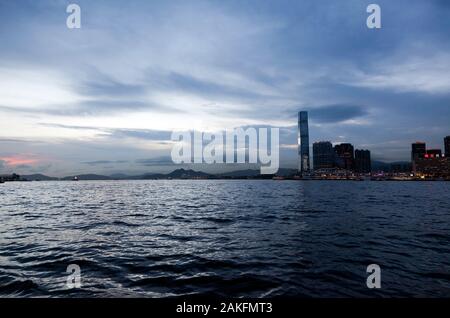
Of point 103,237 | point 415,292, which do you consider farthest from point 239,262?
point 103,237

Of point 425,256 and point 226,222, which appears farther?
point 226,222

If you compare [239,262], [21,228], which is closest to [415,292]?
[239,262]

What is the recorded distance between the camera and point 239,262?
1423 cm

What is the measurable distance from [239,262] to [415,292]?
24.6 ft

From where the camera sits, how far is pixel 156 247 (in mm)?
17500

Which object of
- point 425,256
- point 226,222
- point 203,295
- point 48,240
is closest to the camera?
point 203,295

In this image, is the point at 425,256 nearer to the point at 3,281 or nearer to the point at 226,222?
the point at 226,222
